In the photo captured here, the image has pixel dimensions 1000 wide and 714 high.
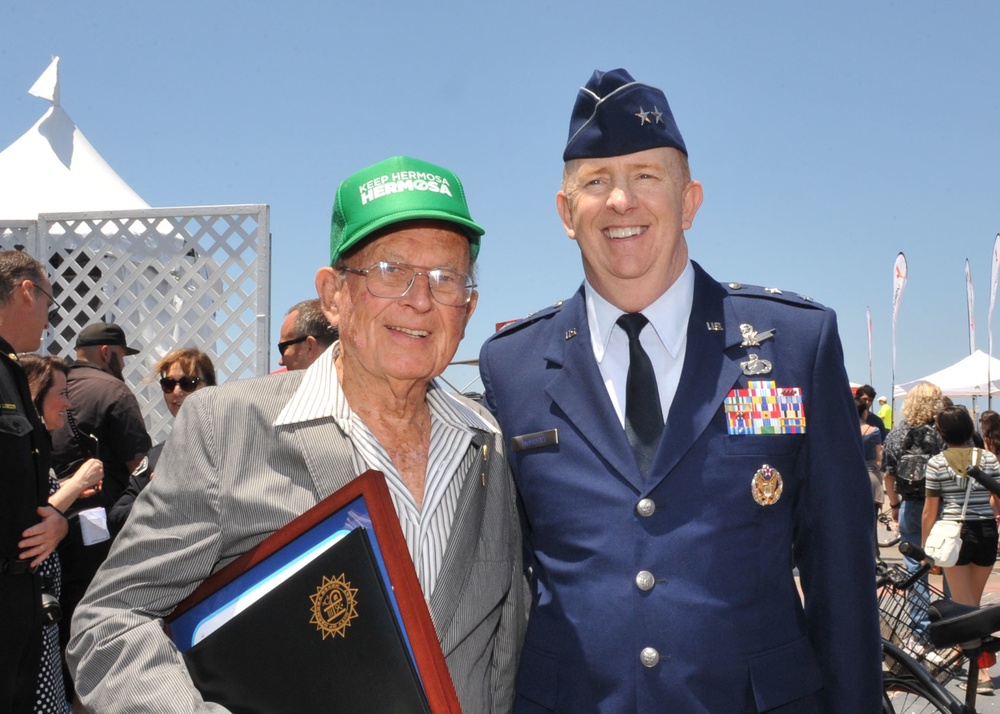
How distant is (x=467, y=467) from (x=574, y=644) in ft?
1.38

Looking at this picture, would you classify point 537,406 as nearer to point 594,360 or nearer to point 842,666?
point 594,360

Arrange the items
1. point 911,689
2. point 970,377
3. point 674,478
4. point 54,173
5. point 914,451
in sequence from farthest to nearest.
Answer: point 970,377, point 54,173, point 914,451, point 911,689, point 674,478

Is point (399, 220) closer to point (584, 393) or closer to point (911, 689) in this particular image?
point (584, 393)

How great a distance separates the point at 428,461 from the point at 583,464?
1.13 ft

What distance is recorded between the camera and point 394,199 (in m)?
1.75

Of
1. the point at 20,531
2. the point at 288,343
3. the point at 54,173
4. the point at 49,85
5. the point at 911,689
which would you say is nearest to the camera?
the point at 20,531

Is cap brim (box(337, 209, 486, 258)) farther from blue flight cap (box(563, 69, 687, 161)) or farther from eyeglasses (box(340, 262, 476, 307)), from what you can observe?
blue flight cap (box(563, 69, 687, 161))

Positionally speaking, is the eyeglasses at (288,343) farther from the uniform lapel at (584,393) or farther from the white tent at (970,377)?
the white tent at (970,377)

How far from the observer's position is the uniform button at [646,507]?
1909 mm

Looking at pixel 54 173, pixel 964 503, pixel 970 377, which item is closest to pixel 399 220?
pixel 964 503

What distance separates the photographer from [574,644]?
1.91 metres

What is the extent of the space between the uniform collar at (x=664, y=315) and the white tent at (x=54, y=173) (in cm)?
772

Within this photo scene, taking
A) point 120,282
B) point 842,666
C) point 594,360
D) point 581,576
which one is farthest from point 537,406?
point 120,282

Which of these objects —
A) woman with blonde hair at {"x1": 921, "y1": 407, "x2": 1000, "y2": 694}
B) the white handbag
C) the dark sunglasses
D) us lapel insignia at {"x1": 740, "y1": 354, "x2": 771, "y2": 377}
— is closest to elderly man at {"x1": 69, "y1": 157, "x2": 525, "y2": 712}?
us lapel insignia at {"x1": 740, "y1": 354, "x2": 771, "y2": 377}
